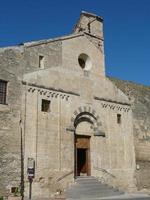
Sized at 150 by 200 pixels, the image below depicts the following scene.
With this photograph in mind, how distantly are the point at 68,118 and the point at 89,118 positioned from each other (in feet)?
6.03

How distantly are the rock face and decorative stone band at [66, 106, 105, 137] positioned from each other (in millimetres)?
3464

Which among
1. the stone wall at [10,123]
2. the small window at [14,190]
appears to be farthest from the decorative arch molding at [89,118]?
the small window at [14,190]

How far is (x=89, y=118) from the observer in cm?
2034

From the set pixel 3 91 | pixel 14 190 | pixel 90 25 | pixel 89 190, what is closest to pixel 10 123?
pixel 3 91

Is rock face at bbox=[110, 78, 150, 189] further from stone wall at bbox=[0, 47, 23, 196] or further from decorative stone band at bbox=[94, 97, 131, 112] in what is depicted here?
stone wall at bbox=[0, 47, 23, 196]

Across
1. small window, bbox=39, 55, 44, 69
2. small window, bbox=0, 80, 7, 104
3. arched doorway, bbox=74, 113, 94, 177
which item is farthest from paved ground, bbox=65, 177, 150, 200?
small window, bbox=39, 55, 44, 69

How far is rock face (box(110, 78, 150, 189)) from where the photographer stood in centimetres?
2198

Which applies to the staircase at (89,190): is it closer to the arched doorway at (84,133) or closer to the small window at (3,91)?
the arched doorway at (84,133)

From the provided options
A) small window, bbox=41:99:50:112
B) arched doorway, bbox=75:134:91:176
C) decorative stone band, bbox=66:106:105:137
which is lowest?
arched doorway, bbox=75:134:91:176

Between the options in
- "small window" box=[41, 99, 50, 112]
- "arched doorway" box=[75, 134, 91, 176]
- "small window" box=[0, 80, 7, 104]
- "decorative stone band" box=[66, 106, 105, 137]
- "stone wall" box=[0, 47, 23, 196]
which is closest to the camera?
"stone wall" box=[0, 47, 23, 196]

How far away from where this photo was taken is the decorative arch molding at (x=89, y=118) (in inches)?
774

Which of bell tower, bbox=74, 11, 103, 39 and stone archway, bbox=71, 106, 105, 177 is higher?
bell tower, bbox=74, 11, 103, 39

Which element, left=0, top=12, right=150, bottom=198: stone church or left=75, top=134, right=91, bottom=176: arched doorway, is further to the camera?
left=75, top=134, right=91, bottom=176: arched doorway

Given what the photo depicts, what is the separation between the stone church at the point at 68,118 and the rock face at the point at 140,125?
0.23 feet
